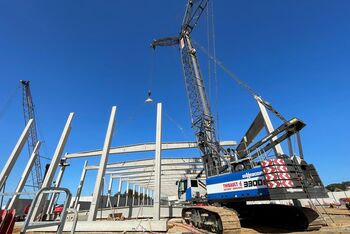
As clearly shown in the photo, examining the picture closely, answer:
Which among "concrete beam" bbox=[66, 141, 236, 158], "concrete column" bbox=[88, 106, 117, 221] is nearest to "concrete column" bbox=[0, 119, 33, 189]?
"concrete beam" bbox=[66, 141, 236, 158]

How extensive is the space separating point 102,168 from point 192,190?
6348 mm

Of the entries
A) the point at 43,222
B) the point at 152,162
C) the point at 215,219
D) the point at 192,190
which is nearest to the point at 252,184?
the point at 215,219

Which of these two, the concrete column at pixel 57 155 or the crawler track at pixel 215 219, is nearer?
the crawler track at pixel 215 219

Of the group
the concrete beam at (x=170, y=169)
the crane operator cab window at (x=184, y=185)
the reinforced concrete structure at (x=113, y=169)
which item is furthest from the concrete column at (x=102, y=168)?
the concrete beam at (x=170, y=169)

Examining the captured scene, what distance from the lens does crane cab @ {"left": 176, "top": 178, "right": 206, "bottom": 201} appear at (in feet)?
46.0

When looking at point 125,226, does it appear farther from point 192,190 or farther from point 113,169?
point 113,169

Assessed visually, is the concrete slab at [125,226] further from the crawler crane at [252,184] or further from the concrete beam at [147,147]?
the concrete beam at [147,147]

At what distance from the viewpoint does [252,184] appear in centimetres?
945

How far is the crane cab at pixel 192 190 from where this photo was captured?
14031 mm

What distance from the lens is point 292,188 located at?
8531 mm

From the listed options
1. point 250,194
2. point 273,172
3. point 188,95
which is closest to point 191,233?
point 250,194

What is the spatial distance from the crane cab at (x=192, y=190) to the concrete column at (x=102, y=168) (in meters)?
5.58

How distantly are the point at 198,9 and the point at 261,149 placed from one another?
52.3 ft

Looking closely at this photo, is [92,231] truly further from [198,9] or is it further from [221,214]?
[198,9]
